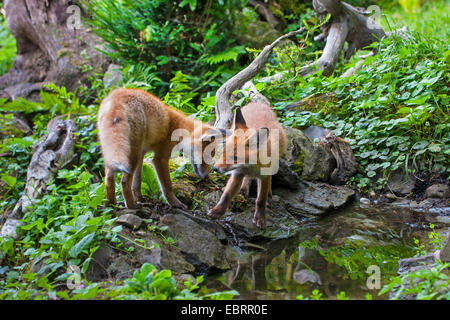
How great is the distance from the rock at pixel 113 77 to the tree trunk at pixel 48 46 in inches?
39.0

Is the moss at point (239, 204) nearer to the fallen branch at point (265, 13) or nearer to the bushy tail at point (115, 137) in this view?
the bushy tail at point (115, 137)

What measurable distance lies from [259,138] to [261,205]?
3.10 ft

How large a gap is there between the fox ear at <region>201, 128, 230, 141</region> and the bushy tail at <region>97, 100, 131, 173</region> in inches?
48.4

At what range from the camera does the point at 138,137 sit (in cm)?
448

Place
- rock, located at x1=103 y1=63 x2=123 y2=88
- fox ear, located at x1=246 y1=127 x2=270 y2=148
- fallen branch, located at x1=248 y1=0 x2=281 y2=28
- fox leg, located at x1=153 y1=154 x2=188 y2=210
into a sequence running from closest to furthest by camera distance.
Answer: fox ear, located at x1=246 y1=127 x2=270 y2=148, fox leg, located at x1=153 y1=154 x2=188 y2=210, rock, located at x1=103 y1=63 x2=123 y2=88, fallen branch, located at x1=248 y1=0 x2=281 y2=28

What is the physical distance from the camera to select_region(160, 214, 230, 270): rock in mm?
4121

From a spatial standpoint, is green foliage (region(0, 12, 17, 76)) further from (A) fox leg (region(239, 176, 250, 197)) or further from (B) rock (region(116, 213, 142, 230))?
(B) rock (region(116, 213, 142, 230))

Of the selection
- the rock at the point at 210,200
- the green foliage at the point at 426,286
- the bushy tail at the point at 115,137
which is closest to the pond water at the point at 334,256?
the green foliage at the point at 426,286

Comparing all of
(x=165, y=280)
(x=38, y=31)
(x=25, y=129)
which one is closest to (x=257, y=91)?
(x=165, y=280)

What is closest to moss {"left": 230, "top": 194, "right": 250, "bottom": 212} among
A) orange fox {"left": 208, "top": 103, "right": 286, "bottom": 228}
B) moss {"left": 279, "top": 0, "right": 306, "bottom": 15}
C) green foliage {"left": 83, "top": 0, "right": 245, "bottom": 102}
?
orange fox {"left": 208, "top": 103, "right": 286, "bottom": 228}

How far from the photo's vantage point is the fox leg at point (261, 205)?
5000 mm

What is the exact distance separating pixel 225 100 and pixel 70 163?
10.7 ft

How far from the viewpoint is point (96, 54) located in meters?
11.6

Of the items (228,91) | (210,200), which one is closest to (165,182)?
(210,200)
